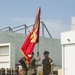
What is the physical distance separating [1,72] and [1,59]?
5518 millimetres

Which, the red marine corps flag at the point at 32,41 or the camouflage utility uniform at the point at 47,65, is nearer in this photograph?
the camouflage utility uniform at the point at 47,65

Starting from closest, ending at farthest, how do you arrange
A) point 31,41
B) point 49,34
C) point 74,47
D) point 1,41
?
point 31,41 < point 74,47 < point 1,41 < point 49,34

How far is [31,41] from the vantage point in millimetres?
14078

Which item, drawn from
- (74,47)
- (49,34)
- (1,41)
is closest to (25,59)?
(74,47)

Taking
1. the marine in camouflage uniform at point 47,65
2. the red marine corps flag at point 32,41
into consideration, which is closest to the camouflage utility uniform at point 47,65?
the marine in camouflage uniform at point 47,65

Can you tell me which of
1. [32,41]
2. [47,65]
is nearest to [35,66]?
[47,65]

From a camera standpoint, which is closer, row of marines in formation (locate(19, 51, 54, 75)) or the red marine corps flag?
row of marines in formation (locate(19, 51, 54, 75))

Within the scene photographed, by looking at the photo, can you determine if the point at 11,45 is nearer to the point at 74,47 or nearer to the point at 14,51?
the point at 14,51

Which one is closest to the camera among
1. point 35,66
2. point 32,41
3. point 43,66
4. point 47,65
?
point 47,65

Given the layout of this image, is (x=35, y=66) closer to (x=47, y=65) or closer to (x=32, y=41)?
(x=47, y=65)

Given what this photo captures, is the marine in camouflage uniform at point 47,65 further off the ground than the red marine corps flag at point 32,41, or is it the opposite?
the red marine corps flag at point 32,41

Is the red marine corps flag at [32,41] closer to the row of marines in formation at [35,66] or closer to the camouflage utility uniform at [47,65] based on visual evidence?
the row of marines in formation at [35,66]

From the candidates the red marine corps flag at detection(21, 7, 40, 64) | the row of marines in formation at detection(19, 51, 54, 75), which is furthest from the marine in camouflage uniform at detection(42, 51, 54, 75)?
the red marine corps flag at detection(21, 7, 40, 64)

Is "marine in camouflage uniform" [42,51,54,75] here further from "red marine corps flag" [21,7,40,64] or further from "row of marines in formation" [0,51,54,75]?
"red marine corps flag" [21,7,40,64]
